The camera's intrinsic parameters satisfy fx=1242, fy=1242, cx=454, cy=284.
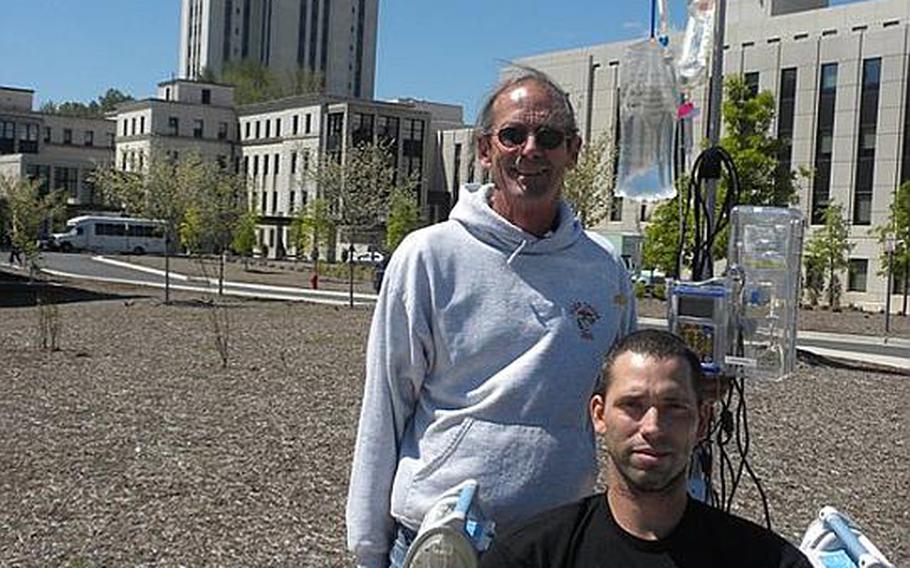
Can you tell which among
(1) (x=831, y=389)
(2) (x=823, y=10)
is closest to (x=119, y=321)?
(1) (x=831, y=389)

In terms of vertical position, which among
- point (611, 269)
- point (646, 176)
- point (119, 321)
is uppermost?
point (646, 176)

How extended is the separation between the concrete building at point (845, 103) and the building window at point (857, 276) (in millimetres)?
44

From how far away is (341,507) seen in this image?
799 cm

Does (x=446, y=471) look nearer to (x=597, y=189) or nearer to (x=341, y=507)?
(x=341, y=507)

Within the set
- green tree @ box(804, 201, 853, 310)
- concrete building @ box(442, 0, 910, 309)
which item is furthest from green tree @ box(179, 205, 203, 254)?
green tree @ box(804, 201, 853, 310)

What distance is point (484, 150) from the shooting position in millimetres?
3246

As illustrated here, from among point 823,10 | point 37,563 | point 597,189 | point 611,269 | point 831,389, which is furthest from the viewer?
point 823,10

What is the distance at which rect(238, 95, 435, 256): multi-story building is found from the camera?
87312 mm

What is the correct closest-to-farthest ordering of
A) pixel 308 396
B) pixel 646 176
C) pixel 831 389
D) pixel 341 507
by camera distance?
pixel 646 176
pixel 341 507
pixel 308 396
pixel 831 389

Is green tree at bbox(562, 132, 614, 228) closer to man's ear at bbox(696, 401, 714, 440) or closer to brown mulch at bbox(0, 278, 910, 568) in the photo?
brown mulch at bbox(0, 278, 910, 568)

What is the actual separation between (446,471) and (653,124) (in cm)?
290

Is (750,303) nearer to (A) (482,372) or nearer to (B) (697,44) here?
(A) (482,372)

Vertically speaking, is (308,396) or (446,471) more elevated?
(446,471)

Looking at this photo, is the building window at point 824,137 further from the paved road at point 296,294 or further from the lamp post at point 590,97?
the paved road at point 296,294
